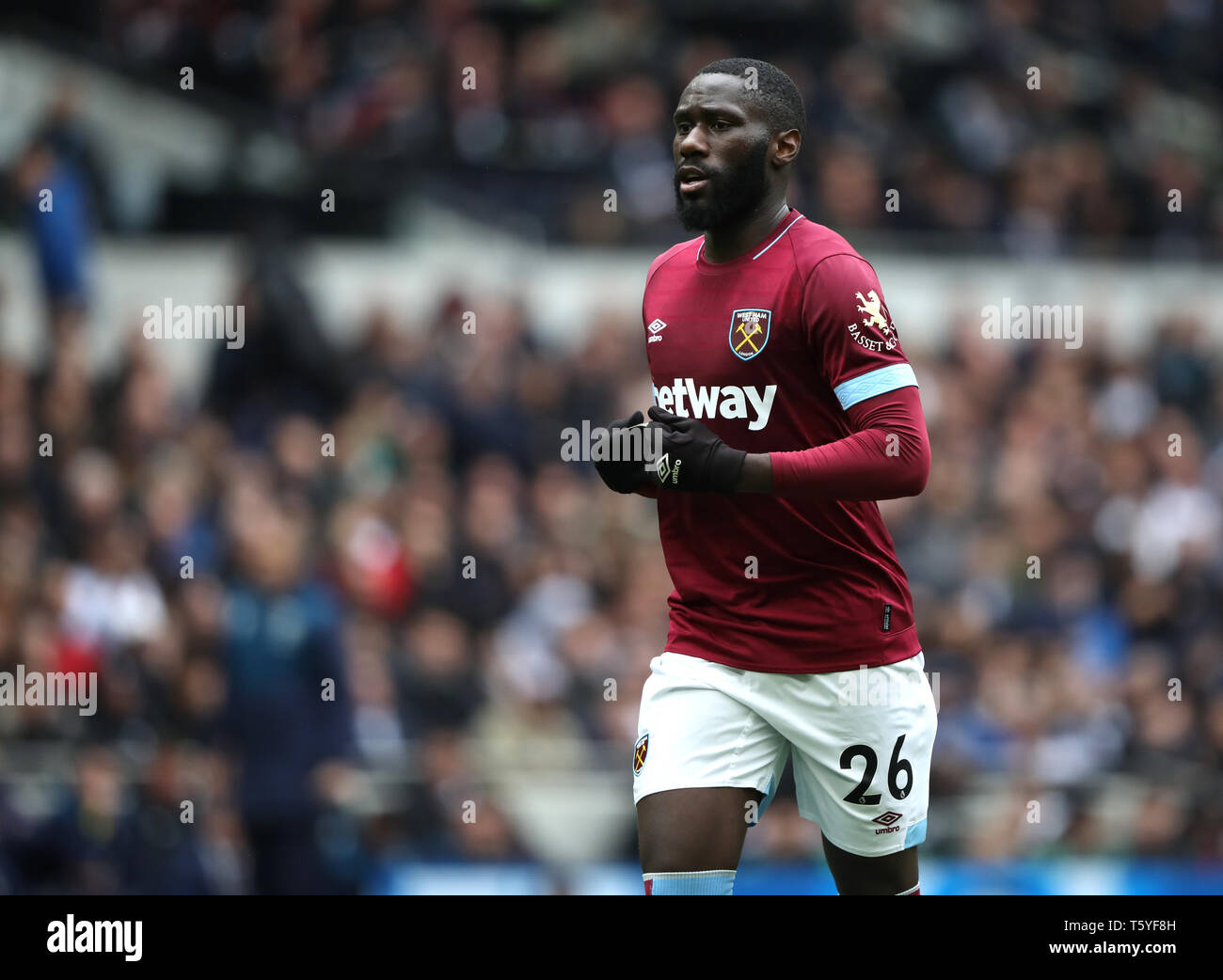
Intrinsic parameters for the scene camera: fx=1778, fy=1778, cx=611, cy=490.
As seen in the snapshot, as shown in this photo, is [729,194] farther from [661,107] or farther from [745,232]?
[661,107]

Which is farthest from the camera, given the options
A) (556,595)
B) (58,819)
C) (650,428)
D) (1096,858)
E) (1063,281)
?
(1063,281)

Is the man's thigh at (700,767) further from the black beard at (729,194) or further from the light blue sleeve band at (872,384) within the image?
the black beard at (729,194)

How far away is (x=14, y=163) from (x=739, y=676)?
805 centimetres

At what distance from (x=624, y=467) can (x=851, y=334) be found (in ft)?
2.17

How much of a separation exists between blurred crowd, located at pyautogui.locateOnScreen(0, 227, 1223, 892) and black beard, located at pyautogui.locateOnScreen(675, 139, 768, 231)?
455 centimetres

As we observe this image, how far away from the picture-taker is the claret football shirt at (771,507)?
4559mm

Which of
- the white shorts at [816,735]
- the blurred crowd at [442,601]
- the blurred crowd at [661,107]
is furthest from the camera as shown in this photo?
the blurred crowd at [661,107]

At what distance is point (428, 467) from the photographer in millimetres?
10211

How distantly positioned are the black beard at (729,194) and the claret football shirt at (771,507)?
0.12 metres

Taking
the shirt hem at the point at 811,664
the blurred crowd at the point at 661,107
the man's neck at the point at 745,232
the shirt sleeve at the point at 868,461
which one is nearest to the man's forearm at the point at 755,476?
the shirt sleeve at the point at 868,461

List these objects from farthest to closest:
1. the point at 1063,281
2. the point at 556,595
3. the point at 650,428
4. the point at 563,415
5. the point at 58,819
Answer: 1. the point at 1063,281
2. the point at 563,415
3. the point at 556,595
4. the point at 58,819
5. the point at 650,428

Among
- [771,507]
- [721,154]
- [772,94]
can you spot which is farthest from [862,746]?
[772,94]

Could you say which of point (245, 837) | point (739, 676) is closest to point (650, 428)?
point (739, 676)

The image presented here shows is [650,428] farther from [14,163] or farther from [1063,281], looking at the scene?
[1063,281]
